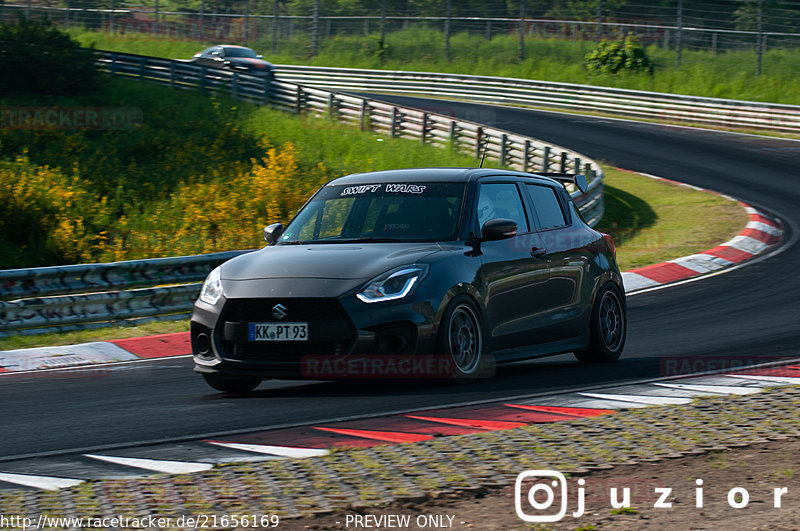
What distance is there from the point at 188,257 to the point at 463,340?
6062 millimetres

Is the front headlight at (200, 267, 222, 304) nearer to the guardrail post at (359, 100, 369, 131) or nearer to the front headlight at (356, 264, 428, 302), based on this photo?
the front headlight at (356, 264, 428, 302)

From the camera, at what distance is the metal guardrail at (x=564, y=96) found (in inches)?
1388

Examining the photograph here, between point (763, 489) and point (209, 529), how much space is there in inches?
98.2

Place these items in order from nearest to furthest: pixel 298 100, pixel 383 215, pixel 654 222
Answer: pixel 383 215, pixel 654 222, pixel 298 100

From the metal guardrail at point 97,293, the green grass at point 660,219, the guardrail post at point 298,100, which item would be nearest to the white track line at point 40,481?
the metal guardrail at point 97,293

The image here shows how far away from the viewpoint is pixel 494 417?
22.1 feet

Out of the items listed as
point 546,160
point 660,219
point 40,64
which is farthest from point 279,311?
point 40,64

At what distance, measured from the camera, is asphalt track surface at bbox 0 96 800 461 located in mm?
6836

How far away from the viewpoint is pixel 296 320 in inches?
295

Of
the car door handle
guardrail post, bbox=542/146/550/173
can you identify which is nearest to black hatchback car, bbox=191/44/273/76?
guardrail post, bbox=542/146/550/173

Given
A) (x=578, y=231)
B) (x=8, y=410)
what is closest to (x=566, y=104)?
(x=578, y=231)

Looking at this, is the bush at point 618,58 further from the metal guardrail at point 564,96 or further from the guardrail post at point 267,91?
the guardrail post at point 267,91

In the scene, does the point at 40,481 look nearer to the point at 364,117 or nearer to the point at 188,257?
the point at 188,257

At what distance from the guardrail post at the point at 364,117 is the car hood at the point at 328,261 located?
968 inches
